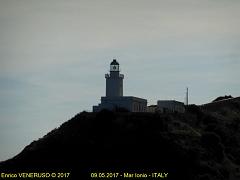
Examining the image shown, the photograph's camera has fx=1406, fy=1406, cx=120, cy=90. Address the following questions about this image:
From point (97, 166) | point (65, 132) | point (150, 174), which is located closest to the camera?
point (150, 174)

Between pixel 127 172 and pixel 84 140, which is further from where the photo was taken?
pixel 84 140

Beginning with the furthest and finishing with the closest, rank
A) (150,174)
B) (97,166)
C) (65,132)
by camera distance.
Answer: (65,132) → (97,166) → (150,174)

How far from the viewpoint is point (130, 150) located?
617 ft

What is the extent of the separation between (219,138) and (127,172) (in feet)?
81.2

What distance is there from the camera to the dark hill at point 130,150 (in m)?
182

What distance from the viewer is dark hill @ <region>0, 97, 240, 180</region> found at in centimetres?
18250

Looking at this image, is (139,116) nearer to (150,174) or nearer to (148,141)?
(148,141)

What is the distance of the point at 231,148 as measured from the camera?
649 feet

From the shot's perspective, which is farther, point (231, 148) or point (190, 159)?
point (231, 148)

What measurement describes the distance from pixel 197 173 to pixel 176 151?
729 cm

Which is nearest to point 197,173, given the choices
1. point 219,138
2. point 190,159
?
point 190,159

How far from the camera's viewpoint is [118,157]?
186125mm

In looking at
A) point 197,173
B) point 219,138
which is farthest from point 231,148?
point 197,173

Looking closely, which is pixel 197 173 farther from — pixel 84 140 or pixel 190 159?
pixel 84 140
